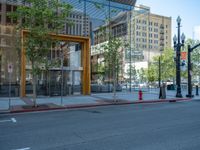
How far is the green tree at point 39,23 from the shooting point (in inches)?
627

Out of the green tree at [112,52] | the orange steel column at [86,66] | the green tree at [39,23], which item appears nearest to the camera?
the green tree at [39,23]

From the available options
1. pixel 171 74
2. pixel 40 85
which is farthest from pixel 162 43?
pixel 40 85

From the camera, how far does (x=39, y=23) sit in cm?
1630

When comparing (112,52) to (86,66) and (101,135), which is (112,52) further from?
(101,135)

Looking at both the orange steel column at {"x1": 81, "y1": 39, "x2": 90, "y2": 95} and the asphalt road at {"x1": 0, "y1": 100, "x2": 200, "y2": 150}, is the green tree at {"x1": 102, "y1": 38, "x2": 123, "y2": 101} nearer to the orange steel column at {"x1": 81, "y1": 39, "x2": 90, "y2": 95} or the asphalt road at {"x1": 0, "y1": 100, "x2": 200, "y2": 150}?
the orange steel column at {"x1": 81, "y1": 39, "x2": 90, "y2": 95}

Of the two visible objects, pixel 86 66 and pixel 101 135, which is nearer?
pixel 101 135

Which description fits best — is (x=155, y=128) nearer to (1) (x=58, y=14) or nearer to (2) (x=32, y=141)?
(2) (x=32, y=141)

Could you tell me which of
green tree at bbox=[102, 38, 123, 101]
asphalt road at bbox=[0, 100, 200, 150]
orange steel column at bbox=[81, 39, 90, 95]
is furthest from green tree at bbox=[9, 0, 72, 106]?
orange steel column at bbox=[81, 39, 90, 95]

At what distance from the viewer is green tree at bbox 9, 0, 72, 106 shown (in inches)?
627

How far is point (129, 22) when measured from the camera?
3262 centimetres

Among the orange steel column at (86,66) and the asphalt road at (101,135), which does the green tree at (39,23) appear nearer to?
the asphalt road at (101,135)

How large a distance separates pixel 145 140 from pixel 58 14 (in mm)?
12046

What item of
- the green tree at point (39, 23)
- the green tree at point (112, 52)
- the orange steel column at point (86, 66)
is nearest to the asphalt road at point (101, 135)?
the green tree at point (39, 23)

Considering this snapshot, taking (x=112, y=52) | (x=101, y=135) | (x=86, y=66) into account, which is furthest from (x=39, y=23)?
(x=86, y=66)
